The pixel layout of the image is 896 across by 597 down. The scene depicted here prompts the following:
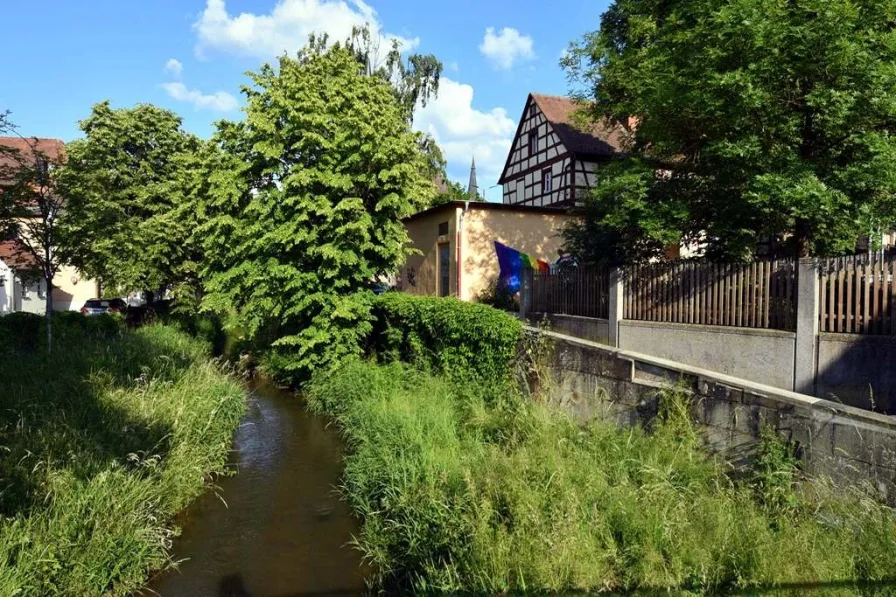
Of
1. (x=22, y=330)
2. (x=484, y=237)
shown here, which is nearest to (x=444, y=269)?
(x=484, y=237)

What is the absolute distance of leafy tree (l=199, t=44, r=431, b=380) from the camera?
41.4 ft

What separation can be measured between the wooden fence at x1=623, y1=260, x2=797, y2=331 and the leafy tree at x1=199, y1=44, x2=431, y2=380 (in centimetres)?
609

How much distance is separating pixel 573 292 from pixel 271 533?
7129 mm

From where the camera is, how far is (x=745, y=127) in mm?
8242

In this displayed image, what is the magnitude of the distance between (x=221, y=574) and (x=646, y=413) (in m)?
5.10

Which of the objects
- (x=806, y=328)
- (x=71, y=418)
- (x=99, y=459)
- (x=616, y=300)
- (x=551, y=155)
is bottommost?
(x=99, y=459)

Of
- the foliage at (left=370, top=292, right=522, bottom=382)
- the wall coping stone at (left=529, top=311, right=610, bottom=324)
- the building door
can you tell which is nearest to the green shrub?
the foliage at (left=370, top=292, right=522, bottom=382)

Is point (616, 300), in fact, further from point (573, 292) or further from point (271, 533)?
point (271, 533)

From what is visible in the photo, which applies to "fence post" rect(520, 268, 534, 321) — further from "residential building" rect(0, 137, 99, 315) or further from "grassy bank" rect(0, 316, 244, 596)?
"residential building" rect(0, 137, 99, 315)

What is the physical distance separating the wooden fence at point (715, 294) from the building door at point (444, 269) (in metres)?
8.32

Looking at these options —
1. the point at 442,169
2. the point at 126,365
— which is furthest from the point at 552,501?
the point at 442,169

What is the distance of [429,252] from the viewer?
61.0 ft

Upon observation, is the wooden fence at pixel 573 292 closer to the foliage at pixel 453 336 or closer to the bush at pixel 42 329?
the foliage at pixel 453 336

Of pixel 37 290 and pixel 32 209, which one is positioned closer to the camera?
pixel 32 209
